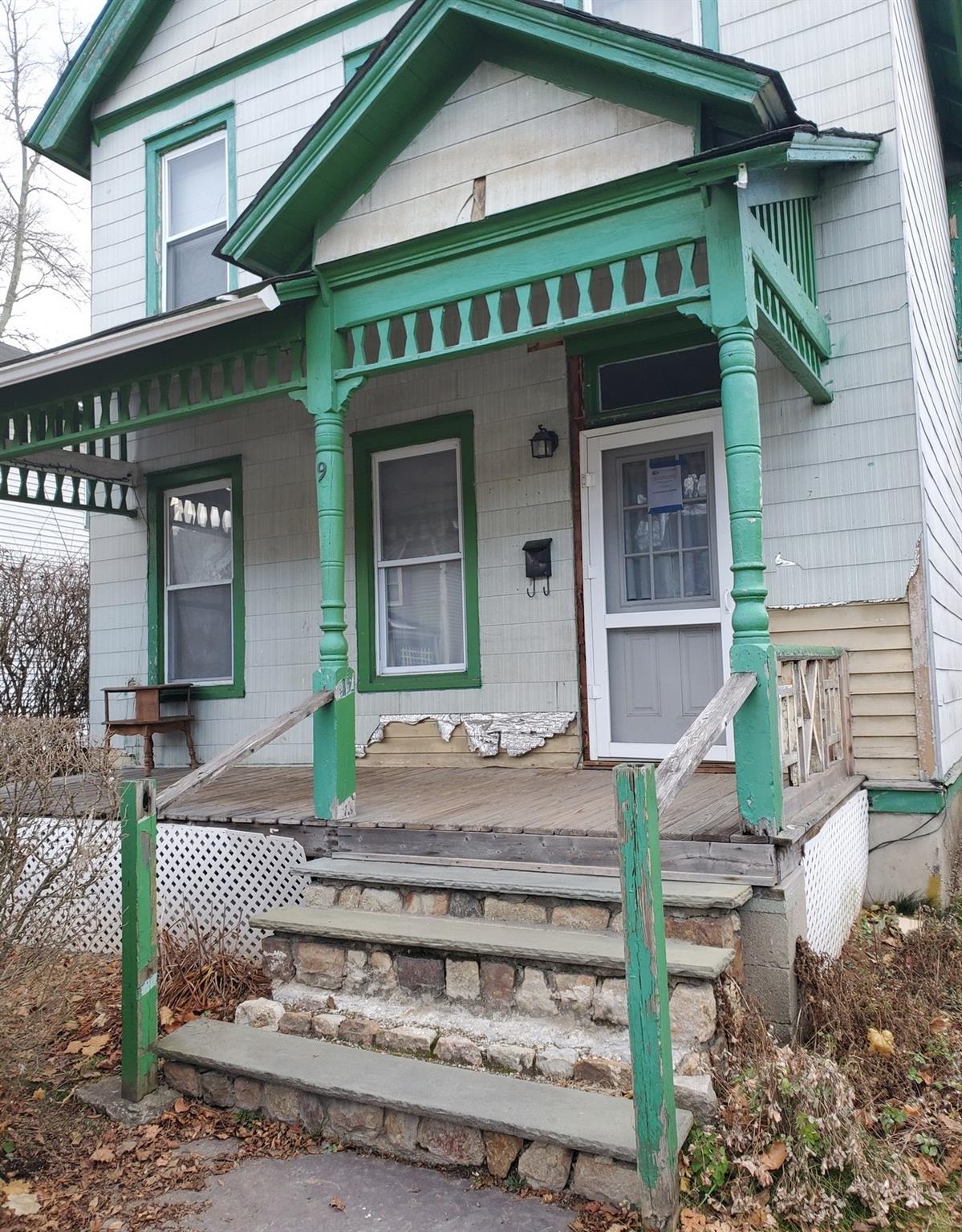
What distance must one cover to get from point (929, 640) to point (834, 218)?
2.47 metres

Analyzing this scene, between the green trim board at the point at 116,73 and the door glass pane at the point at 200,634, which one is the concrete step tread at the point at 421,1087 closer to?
the door glass pane at the point at 200,634

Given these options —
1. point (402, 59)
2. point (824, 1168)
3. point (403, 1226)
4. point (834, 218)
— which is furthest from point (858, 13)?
point (403, 1226)

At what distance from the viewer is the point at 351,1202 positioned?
2832 mm

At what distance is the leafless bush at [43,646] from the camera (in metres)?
10.7

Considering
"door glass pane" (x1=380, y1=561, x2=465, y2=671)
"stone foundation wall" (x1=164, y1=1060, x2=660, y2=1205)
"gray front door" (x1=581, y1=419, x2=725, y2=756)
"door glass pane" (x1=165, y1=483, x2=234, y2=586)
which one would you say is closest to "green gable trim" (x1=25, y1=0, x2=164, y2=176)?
"door glass pane" (x1=165, y1=483, x2=234, y2=586)

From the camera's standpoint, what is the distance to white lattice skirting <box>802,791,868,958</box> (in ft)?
13.1

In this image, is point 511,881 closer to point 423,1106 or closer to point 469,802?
point 423,1106

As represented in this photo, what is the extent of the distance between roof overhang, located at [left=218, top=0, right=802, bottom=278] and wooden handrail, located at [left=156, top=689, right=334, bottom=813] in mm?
2438

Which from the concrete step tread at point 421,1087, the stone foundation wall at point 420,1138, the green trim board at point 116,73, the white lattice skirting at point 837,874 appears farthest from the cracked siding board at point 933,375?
the green trim board at point 116,73

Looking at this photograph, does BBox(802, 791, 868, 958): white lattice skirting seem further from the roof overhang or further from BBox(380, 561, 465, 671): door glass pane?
the roof overhang

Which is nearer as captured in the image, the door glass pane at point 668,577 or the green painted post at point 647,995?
the green painted post at point 647,995

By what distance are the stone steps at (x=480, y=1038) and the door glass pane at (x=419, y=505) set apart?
12.0ft

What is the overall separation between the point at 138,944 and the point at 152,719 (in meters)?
4.18

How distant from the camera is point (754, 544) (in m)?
3.85
